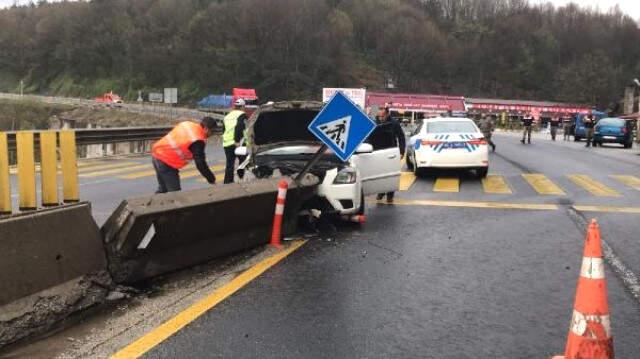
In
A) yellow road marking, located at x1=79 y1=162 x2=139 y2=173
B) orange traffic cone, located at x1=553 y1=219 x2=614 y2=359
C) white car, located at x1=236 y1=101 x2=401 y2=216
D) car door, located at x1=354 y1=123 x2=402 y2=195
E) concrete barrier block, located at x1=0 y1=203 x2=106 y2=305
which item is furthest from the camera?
yellow road marking, located at x1=79 y1=162 x2=139 y2=173

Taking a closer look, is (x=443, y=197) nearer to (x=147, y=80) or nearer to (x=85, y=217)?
(x=85, y=217)

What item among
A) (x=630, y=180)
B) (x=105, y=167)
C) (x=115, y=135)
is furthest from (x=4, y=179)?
(x=115, y=135)

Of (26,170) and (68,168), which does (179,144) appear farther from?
(26,170)

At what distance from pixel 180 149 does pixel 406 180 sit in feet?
26.6

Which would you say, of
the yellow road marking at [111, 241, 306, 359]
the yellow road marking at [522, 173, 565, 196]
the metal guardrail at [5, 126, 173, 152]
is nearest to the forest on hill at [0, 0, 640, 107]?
the metal guardrail at [5, 126, 173, 152]

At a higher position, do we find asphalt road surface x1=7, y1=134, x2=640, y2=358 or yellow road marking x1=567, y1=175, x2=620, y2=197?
asphalt road surface x1=7, y1=134, x2=640, y2=358

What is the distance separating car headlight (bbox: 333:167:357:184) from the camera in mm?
8742

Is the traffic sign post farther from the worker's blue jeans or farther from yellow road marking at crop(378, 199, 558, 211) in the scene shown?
yellow road marking at crop(378, 199, 558, 211)

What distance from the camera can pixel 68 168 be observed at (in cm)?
581

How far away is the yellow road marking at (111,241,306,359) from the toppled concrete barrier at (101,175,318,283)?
53 centimetres

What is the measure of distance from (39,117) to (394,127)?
73.5 metres

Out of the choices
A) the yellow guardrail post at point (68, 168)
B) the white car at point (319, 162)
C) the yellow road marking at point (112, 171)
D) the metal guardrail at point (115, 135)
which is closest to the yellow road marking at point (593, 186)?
the white car at point (319, 162)

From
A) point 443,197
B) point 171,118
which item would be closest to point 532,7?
point 171,118

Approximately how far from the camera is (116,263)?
5590 millimetres
